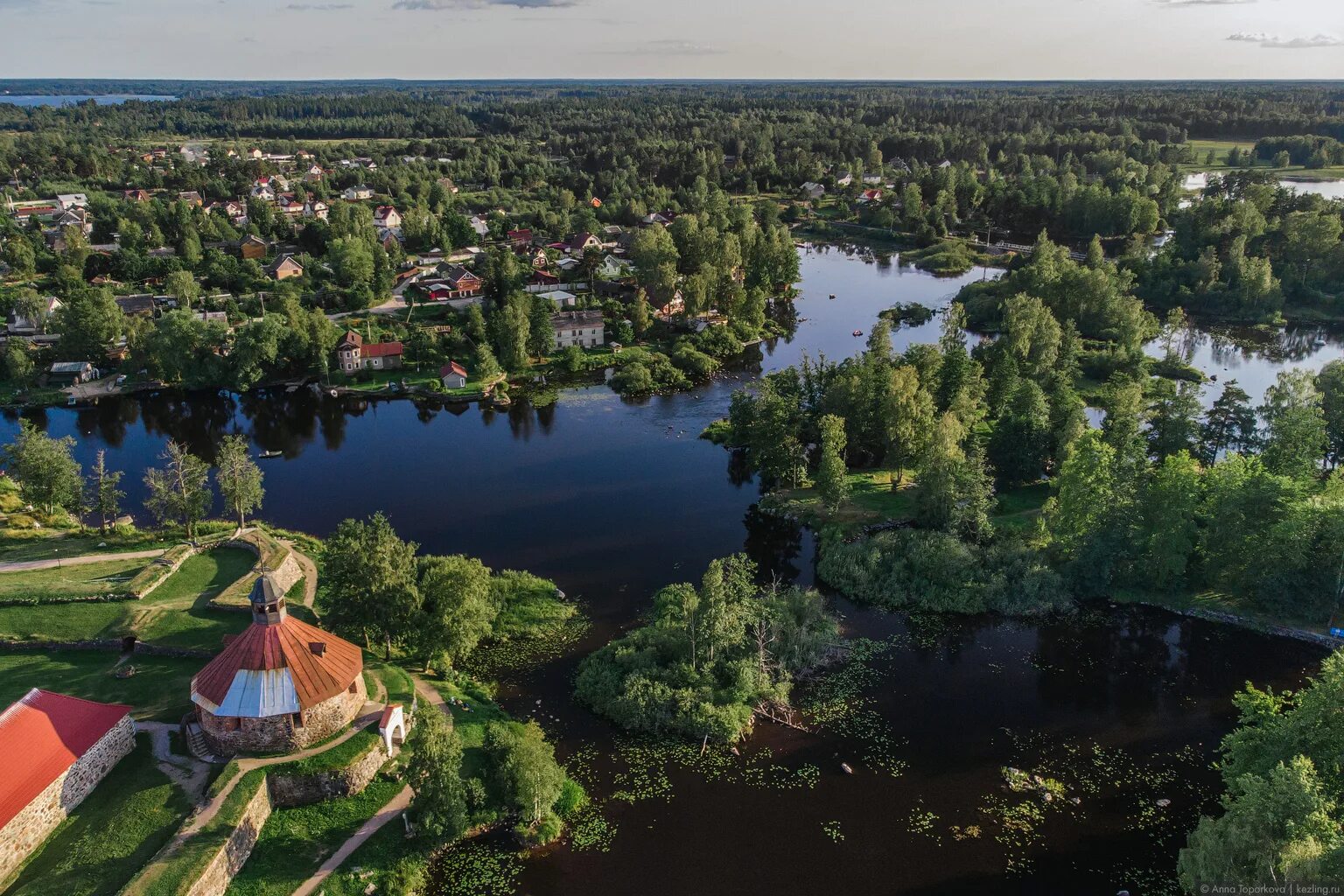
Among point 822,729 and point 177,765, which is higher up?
point 177,765

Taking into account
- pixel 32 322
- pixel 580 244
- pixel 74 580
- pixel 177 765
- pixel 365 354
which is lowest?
pixel 177 765

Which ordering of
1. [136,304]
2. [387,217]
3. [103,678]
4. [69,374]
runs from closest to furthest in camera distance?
[103,678]
[69,374]
[136,304]
[387,217]

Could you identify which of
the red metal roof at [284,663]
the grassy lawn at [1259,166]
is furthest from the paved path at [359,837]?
the grassy lawn at [1259,166]

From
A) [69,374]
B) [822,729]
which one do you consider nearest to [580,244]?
[69,374]

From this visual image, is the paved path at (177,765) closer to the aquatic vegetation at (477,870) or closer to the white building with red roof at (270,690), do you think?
the white building with red roof at (270,690)

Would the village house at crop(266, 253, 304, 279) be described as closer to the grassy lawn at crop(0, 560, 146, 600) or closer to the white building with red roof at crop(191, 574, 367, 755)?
the grassy lawn at crop(0, 560, 146, 600)

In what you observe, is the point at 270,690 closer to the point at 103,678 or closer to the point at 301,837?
the point at 301,837

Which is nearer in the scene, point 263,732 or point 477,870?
point 477,870
